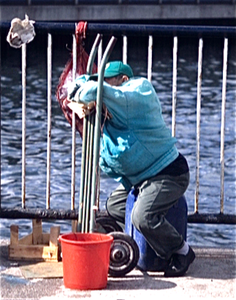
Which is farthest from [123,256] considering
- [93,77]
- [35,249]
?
[93,77]

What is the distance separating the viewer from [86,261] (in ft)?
13.6

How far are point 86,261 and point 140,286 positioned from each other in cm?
39

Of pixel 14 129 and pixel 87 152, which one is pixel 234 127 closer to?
pixel 14 129

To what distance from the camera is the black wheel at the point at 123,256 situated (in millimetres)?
4469

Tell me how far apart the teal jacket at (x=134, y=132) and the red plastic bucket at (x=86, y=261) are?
0.47m

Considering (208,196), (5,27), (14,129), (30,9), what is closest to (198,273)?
(5,27)

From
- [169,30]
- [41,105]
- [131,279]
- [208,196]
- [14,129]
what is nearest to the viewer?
[131,279]

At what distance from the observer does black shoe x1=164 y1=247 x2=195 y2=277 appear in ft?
14.9

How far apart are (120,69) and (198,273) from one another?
128 cm

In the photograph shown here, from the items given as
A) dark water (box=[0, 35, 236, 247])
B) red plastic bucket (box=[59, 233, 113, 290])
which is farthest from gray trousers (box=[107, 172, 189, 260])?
dark water (box=[0, 35, 236, 247])

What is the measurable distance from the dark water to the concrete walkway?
2418 millimetres

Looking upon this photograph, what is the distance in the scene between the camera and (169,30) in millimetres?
5027

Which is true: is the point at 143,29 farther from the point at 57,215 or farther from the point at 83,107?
the point at 57,215

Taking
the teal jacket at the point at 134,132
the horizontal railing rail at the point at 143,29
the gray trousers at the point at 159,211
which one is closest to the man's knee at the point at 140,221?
the gray trousers at the point at 159,211
